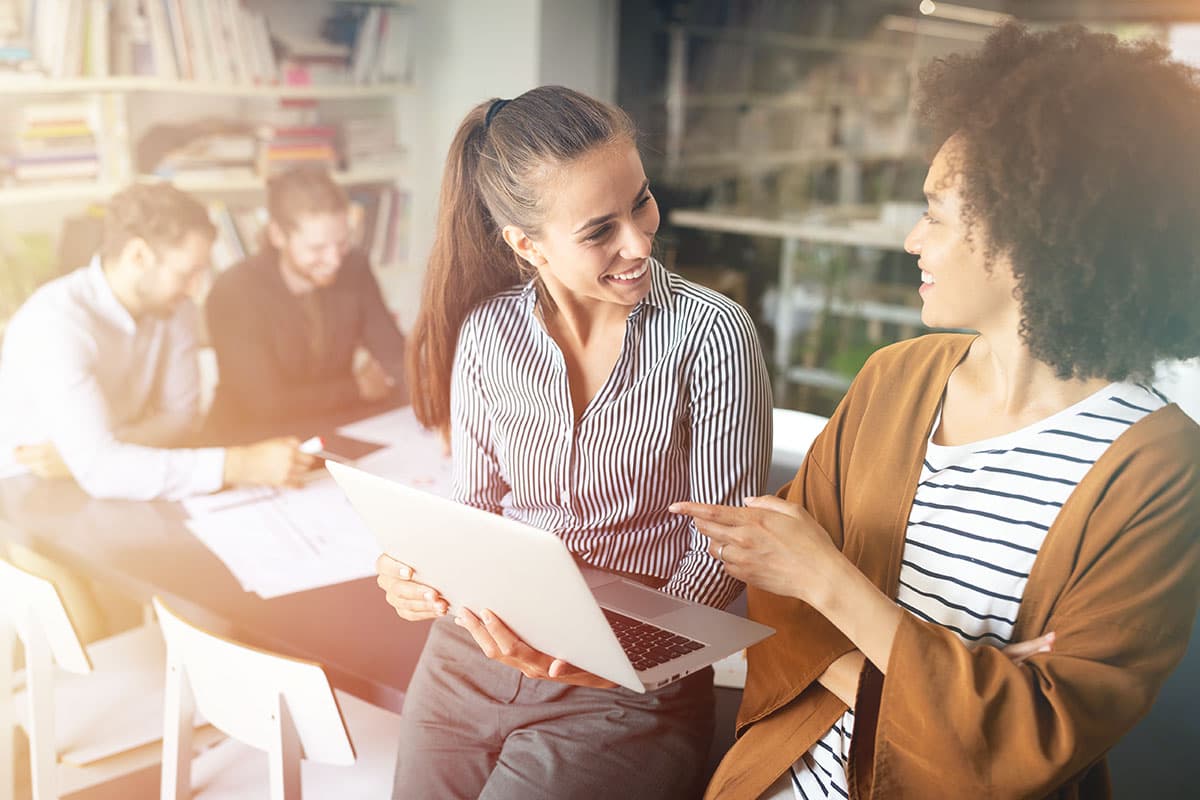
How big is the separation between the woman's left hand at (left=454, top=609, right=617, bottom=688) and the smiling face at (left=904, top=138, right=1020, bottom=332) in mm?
494

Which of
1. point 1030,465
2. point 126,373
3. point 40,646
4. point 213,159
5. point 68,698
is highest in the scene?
point 213,159

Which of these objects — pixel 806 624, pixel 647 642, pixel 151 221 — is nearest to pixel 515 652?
pixel 647 642

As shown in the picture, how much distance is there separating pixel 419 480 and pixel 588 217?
0.82m

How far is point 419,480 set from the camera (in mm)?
1842

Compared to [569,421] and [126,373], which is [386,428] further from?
[569,421]

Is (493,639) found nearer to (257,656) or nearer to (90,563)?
(257,656)

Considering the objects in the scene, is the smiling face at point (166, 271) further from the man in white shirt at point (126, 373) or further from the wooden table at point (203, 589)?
the wooden table at point (203, 589)

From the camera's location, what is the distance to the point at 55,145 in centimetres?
259


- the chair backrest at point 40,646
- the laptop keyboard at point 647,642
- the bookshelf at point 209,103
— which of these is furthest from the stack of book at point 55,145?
the laptop keyboard at point 647,642

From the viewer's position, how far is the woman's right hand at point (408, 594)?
1166 millimetres

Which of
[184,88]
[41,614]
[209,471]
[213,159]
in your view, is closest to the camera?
[41,614]

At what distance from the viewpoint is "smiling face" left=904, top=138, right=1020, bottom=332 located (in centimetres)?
88

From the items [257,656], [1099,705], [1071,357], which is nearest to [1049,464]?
[1071,357]

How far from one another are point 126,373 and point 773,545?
156 centimetres
